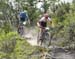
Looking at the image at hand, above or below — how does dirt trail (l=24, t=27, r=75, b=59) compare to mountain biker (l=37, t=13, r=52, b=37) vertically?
below

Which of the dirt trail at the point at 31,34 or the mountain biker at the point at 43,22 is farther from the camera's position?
the dirt trail at the point at 31,34

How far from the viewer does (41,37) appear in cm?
1324

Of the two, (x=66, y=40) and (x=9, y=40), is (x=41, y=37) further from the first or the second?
(x=9, y=40)

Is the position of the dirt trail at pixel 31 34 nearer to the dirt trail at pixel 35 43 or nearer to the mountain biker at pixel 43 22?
the dirt trail at pixel 35 43

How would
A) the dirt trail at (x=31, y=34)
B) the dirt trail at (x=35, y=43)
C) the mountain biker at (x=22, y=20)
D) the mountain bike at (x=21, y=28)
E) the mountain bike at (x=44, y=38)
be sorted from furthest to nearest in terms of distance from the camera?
the mountain bike at (x=21, y=28)
the mountain biker at (x=22, y=20)
the dirt trail at (x=31, y=34)
the mountain bike at (x=44, y=38)
the dirt trail at (x=35, y=43)

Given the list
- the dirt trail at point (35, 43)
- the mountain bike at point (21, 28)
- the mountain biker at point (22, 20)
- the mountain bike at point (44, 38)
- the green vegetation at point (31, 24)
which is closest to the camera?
the green vegetation at point (31, 24)

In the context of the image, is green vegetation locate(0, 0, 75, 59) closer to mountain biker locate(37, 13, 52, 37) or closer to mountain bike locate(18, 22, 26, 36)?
mountain bike locate(18, 22, 26, 36)

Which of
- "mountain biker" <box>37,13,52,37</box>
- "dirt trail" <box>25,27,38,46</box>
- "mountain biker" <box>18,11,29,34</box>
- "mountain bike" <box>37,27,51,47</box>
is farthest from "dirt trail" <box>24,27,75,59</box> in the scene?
"mountain biker" <box>37,13,52,37</box>

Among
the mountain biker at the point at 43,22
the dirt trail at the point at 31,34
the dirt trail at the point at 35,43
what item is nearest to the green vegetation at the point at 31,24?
the dirt trail at the point at 35,43

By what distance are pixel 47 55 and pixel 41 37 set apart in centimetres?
162

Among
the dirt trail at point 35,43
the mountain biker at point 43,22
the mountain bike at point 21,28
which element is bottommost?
the dirt trail at point 35,43

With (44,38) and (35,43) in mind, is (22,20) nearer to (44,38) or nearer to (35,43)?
(35,43)

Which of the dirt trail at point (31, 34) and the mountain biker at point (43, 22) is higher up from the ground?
the mountain biker at point (43, 22)

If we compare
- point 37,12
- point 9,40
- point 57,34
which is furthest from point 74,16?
point 9,40
